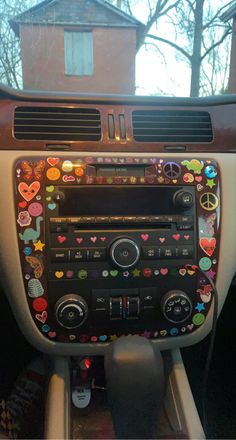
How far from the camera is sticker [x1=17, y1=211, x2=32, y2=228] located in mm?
1081

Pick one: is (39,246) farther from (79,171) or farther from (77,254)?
(79,171)

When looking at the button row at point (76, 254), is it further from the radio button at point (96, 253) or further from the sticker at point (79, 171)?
the sticker at point (79, 171)

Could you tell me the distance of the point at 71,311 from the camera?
109cm

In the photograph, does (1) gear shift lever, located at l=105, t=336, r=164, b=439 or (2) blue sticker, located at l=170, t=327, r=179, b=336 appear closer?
(1) gear shift lever, located at l=105, t=336, r=164, b=439

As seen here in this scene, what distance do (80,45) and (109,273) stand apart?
35.1 feet

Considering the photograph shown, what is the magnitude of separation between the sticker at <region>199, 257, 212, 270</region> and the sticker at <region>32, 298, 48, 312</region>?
1.50 feet

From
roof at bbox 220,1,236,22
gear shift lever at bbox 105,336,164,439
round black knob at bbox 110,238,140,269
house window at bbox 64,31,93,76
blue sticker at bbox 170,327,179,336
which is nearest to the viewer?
gear shift lever at bbox 105,336,164,439

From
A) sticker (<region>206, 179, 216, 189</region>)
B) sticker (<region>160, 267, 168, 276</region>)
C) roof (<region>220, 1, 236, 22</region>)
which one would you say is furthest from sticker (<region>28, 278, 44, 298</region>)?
roof (<region>220, 1, 236, 22</region>)

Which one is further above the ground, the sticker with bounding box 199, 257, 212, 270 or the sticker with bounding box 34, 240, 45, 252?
the sticker with bounding box 34, 240, 45, 252

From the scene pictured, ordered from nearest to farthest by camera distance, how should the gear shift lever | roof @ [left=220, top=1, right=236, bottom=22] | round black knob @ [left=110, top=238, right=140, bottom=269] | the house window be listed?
the gear shift lever < round black knob @ [left=110, top=238, right=140, bottom=269] < roof @ [left=220, top=1, right=236, bottom=22] < the house window

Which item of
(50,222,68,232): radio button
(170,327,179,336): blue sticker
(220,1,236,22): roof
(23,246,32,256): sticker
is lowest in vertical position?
(170,327,179,336): blue sticker

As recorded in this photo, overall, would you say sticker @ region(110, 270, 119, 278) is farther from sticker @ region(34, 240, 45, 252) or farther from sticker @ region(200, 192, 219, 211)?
sticker @ region(200, 192, 219, 211)

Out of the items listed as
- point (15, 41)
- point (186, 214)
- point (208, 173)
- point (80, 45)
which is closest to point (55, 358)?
point (186, 214)

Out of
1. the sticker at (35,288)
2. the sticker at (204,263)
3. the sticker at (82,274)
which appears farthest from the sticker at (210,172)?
the sticker at (35,288)
